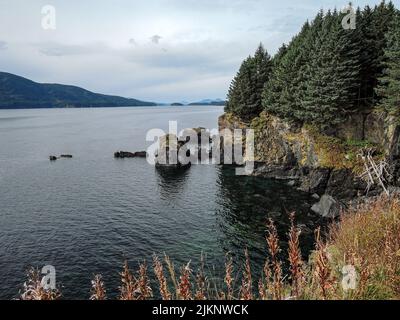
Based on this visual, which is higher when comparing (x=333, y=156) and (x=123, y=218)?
(x=333, y=156)

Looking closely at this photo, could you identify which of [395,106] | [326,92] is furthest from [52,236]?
[395,106]

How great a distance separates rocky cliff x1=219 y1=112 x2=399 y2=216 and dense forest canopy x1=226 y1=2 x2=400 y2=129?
2311 millimetres

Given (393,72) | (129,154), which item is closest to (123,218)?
(393,72)

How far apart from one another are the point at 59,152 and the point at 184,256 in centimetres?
7973

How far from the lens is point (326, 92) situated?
5225 cm

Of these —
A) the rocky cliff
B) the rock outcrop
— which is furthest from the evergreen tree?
the rock outcrop

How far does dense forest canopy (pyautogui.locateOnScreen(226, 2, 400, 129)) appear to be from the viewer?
48000 mm

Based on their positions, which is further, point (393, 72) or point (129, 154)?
point (129, 154)

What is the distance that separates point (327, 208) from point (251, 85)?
142 feet

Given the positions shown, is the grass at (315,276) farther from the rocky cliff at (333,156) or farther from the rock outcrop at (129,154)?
the rock outcrop at (129,154)

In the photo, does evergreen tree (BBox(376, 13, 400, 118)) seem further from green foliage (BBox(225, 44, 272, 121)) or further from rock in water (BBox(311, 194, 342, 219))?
green foliage (BBox(225, 44, 272, 121))

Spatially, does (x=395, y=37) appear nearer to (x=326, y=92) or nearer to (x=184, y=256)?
(x=326, y=92)

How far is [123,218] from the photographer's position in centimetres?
4425

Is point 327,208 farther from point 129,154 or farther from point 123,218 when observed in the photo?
point 129,154
